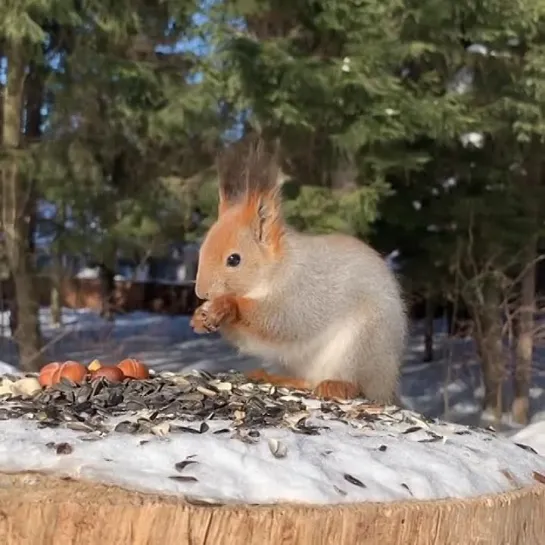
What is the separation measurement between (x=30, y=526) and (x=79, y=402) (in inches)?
23.1

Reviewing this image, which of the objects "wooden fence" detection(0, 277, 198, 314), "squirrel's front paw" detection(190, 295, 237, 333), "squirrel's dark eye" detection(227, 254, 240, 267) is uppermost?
"squirrel's dark eye" detection(227, 254, 240, 267)

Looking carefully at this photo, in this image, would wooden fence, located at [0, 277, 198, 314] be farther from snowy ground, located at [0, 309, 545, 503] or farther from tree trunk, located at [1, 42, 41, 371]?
snowy ground, located at [0, 309, 545, 503]

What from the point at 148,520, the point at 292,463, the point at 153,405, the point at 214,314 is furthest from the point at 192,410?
the point at 148,520

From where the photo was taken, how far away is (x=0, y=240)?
23.9 feet

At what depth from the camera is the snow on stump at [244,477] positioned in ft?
4.75

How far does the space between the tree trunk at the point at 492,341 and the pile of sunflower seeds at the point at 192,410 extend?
572 cm

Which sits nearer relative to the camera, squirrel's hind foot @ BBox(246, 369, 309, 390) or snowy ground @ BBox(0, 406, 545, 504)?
snowy ground @ BBox(0, 406, 545, 504)

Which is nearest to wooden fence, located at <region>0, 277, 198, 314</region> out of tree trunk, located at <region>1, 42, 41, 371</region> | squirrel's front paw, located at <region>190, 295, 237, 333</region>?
tree trunk, located at <region>1, 42, 41, 371</region>

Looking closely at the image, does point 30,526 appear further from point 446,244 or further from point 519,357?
point 519,357

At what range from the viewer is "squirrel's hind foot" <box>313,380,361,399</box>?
2322 millimetres

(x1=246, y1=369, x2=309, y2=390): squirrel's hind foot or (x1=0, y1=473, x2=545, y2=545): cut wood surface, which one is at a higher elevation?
(x1=246, y1=369, x2=309, y2=390): squirrel's hind foot

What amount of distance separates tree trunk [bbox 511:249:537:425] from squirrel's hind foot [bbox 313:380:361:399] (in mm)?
5685

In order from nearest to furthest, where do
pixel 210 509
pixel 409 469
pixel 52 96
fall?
1. pixel 210 509
2. pixel 409 469
3. pixel 52 96

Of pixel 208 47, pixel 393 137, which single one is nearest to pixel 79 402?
pixel 393 137
